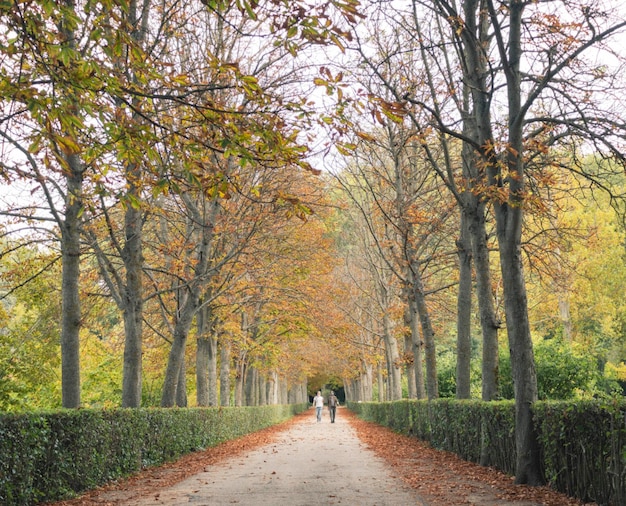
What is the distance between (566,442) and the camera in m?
7.01

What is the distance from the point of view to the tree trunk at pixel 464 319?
45.6ft

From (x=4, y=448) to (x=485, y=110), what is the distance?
7851 millimetres

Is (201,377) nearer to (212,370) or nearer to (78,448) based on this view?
(212,370)

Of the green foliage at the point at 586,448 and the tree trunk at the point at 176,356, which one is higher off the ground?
the tree trunk at the point at 176,356

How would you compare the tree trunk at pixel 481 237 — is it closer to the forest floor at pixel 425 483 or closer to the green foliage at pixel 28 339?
the forest floor at pixel 425 483

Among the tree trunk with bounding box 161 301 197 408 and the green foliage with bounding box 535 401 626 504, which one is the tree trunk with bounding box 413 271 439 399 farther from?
the green foliage with bounding box 535 401 626 504

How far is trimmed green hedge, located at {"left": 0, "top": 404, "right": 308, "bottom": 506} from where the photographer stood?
6.58m

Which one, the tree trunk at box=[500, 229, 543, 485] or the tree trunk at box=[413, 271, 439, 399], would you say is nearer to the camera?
the tree trunk at box=[500, 229, 543, 485]

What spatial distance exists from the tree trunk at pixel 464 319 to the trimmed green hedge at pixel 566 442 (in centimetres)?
187

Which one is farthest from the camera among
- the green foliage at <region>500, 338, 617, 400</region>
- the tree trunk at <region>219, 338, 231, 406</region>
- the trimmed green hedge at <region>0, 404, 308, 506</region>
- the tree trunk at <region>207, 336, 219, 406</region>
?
the tree trunk at <region>219, 338, 231, 406</region>

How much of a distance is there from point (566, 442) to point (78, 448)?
6136 millimetres

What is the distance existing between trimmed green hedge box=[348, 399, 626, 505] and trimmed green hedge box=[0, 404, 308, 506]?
19.5 ft

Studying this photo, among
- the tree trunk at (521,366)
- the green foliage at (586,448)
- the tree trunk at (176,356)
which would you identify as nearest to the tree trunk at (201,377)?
the tree trunk at (176,356)

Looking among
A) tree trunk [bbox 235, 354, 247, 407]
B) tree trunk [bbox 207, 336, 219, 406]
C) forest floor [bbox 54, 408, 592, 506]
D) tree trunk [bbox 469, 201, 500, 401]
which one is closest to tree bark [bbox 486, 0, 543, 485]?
forest floor [bbox 54, 408, 592, 506]
